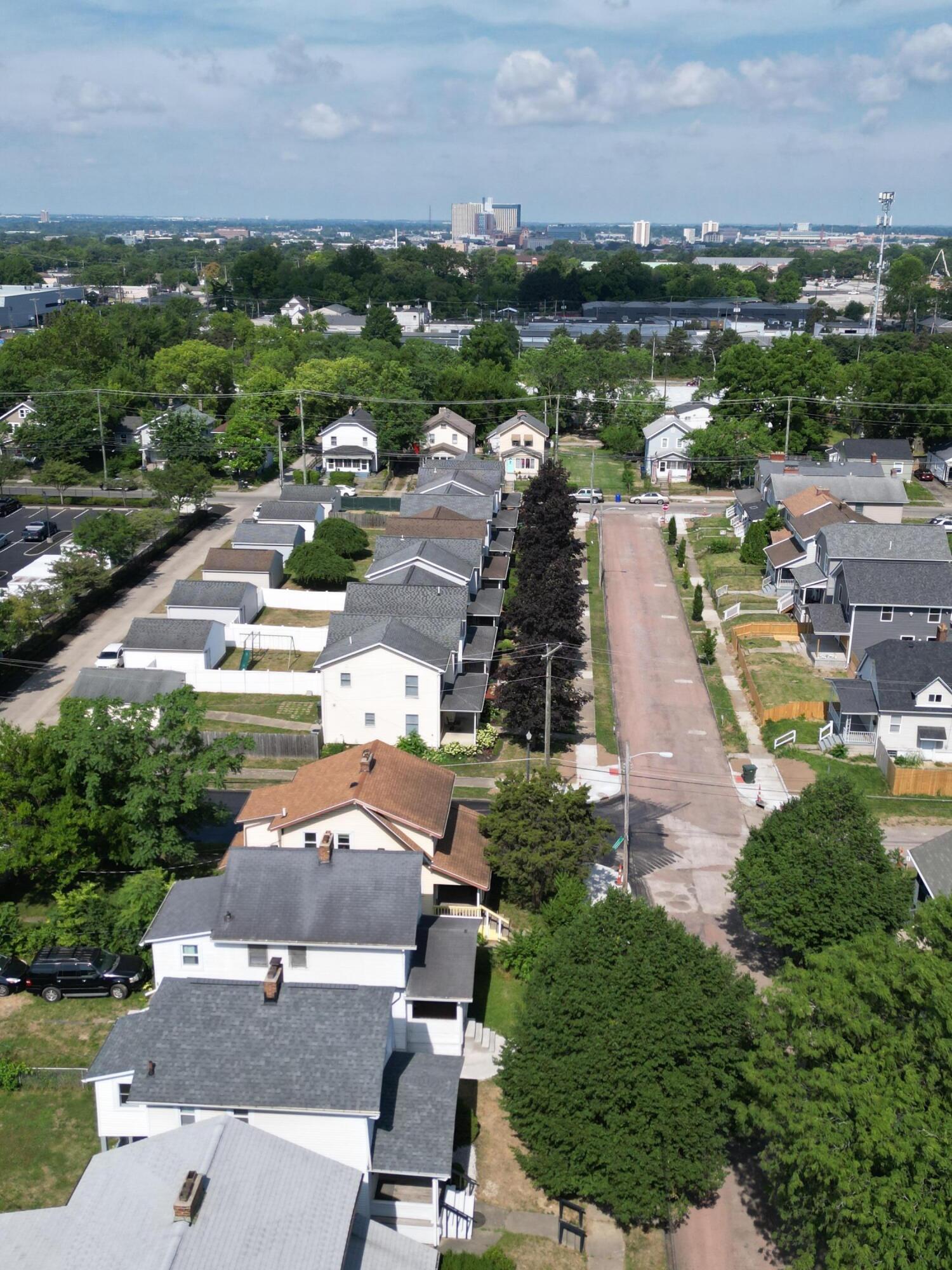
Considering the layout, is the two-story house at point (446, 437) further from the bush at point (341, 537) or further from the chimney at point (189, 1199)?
the chimney at point (189, 1199)

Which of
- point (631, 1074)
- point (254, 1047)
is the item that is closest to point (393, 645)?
point (254, 1047)

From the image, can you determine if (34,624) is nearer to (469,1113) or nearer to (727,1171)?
(469,1113)

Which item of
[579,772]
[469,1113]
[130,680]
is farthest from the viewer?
[130,680]

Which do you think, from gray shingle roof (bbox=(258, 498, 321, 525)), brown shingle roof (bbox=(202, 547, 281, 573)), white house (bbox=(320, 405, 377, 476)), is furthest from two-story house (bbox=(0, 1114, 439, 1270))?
white house (bbox=(320, 405, 377, 476))

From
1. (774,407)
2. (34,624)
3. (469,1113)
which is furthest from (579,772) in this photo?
(774,407)

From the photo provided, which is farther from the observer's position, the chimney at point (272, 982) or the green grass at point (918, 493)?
the green grass at point (918, 493)

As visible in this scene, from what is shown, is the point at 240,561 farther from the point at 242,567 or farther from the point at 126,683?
the point at 126,683

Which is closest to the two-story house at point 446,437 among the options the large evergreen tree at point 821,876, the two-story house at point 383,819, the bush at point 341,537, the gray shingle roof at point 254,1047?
the bush at point 341,537
